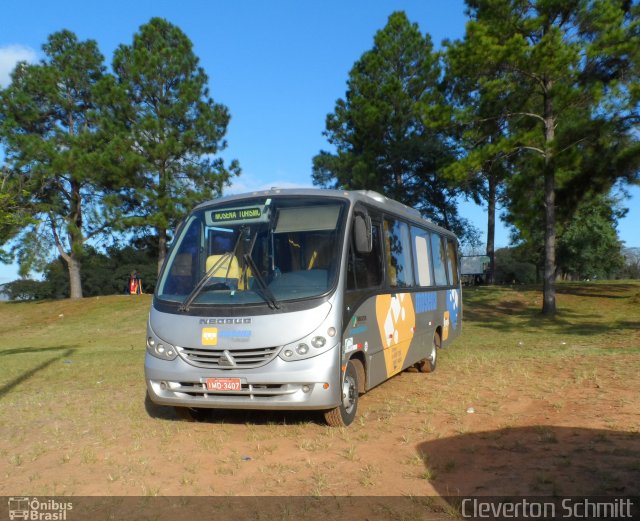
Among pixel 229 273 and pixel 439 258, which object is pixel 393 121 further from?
pixel 229 273

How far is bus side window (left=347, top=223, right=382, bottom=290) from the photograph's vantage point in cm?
710

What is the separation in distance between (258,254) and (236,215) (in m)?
0.68

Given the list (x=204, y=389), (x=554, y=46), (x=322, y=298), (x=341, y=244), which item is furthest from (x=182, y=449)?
(x=554, y=46)

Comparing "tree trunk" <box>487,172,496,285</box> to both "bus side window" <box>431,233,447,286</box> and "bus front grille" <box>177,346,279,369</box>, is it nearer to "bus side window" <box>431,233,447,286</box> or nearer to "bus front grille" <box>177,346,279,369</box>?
"bus side window" <box>431,233,447,286</box>

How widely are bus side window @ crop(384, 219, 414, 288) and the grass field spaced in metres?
1.62

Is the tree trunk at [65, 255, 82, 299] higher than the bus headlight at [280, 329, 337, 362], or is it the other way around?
the tree trunk at [65, 255, 82, 299]

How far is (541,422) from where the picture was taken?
6.65 metres

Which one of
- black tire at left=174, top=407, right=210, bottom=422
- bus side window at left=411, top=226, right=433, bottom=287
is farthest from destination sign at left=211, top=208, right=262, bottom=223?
bus side window at left=411, top=226, right=433, bottom=287

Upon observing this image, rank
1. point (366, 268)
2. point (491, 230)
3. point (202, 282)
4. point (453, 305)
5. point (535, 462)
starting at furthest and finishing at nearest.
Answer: point (491, 230), point (453, 305), point (366, 268), point (202, 282), point (535, 462)

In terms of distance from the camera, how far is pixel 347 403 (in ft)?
22.6

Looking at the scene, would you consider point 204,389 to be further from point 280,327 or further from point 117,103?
point 117,103

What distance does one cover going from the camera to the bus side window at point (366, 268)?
7.10 meters

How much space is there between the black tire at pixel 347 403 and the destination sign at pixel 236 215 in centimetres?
205

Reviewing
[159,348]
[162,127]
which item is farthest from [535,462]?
[162,127]
